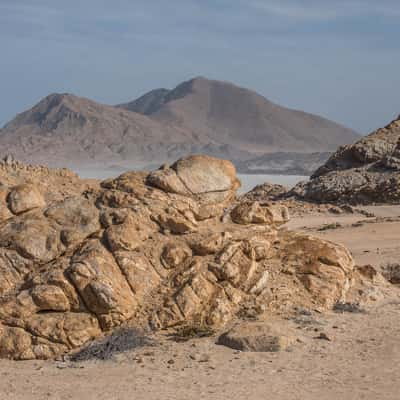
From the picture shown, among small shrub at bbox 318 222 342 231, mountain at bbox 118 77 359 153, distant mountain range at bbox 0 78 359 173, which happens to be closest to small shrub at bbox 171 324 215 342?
small shrub at bbox 318 222 342 231

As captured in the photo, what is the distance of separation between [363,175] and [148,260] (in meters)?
20.2

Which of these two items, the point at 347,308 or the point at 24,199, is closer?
the point at 347,308

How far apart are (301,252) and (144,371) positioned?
3257 millimetres

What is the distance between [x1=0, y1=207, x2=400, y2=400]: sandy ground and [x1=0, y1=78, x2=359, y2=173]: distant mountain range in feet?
307

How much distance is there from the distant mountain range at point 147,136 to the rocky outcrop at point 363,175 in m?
70.8

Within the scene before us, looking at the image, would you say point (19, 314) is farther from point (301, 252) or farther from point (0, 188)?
point (301, 252)

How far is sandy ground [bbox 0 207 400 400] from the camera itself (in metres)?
7.62

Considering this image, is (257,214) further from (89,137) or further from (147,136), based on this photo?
(147,136)

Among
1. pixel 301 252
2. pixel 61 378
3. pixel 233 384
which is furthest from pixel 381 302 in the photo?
pixel 61 378

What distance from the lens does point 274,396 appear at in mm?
7461

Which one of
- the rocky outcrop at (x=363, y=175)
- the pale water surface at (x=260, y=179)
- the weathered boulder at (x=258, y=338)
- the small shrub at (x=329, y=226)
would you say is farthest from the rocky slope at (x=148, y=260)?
the pale water surface at (x=260, y=179)

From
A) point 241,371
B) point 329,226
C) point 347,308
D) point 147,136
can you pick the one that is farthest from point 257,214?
point 147,136

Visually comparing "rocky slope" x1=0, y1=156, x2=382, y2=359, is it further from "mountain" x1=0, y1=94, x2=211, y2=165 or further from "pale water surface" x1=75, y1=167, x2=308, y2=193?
"mountain" x1=0, y1=94, x2=211, y2=165

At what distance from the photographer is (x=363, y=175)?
28656 millimetres
